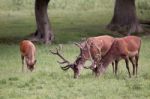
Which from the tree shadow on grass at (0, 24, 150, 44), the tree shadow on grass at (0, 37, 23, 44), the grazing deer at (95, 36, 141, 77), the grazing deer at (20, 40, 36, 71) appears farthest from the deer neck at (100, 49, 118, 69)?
the tree shadow on grass at (0, 37, 23, 44)

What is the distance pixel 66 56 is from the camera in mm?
19656

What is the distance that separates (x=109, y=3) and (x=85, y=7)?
2226mm

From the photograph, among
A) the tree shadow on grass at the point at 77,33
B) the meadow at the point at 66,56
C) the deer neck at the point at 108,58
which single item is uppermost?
the deer neck at the point at 108,58

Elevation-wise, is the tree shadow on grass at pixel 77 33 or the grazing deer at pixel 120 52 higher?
the grazing deer at pixel 120 52

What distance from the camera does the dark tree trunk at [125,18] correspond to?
28.1 metres

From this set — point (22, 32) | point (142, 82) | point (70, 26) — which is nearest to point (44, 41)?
point (22, 32)

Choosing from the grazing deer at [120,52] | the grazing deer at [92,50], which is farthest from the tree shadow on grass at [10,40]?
the grazing deer at [120,52]

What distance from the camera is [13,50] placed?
843 inches

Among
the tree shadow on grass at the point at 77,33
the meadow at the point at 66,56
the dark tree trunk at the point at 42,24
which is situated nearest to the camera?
the meadow at the point at 66,56

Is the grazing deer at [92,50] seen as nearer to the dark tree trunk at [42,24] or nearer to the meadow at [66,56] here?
the meadow at [66,56]

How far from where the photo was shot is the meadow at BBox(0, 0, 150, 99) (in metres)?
10.7

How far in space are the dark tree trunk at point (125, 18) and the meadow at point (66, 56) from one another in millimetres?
745

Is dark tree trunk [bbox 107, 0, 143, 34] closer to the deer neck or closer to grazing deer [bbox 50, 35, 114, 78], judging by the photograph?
grazing deer [bbox 50, 35, 114, 78]

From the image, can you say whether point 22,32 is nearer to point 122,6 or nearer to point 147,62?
point 122,6
